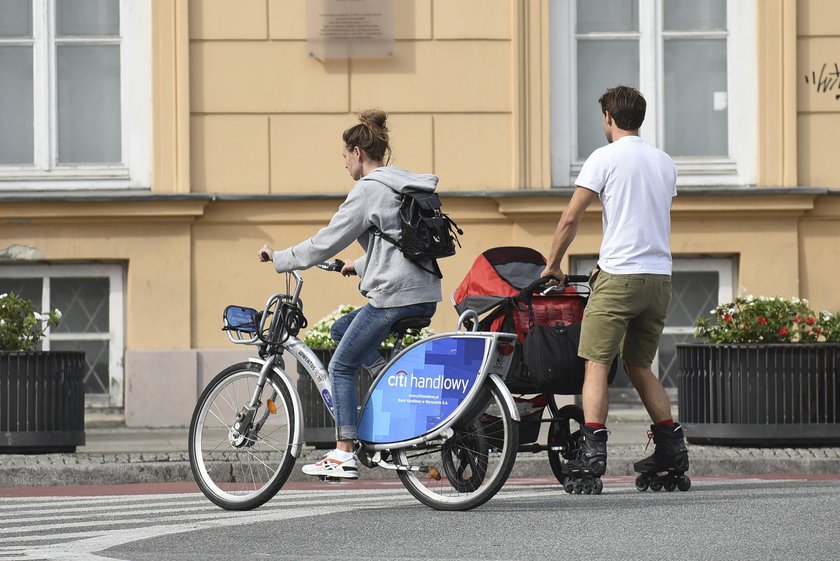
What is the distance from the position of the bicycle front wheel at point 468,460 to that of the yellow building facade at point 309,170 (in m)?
5.45

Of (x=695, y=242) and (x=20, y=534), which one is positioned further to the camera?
(x=695, y=242)

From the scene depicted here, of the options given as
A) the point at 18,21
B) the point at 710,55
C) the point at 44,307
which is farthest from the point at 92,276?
the point at 710,55

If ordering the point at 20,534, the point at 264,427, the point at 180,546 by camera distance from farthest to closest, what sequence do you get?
the point at 264,427
the point at 20,534
the point at 180,546

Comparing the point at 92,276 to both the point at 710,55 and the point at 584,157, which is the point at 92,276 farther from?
the point at 710,55

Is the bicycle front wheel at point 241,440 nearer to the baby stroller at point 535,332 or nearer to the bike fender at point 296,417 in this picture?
the bike fender at point 296,417

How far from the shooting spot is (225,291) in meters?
12.8

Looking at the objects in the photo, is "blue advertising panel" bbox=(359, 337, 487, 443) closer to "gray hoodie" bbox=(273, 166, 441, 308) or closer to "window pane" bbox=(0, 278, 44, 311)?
"gray hoodie" bbox=(273, 166, 441, 308)

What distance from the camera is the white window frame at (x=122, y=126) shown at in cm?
1298

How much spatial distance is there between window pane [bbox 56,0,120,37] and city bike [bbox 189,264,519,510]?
6.10m

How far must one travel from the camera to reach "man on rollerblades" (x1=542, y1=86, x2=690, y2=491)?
772cm

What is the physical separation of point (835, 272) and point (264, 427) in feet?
22.3

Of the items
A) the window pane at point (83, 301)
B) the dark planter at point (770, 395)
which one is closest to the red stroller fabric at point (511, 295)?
the dark planter at point (770, 395)

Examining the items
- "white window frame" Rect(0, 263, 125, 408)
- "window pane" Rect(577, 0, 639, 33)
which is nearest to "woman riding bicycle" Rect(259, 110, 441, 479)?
"white window frame" Rect(0, 263, 125, 408)

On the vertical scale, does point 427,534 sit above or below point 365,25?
below
